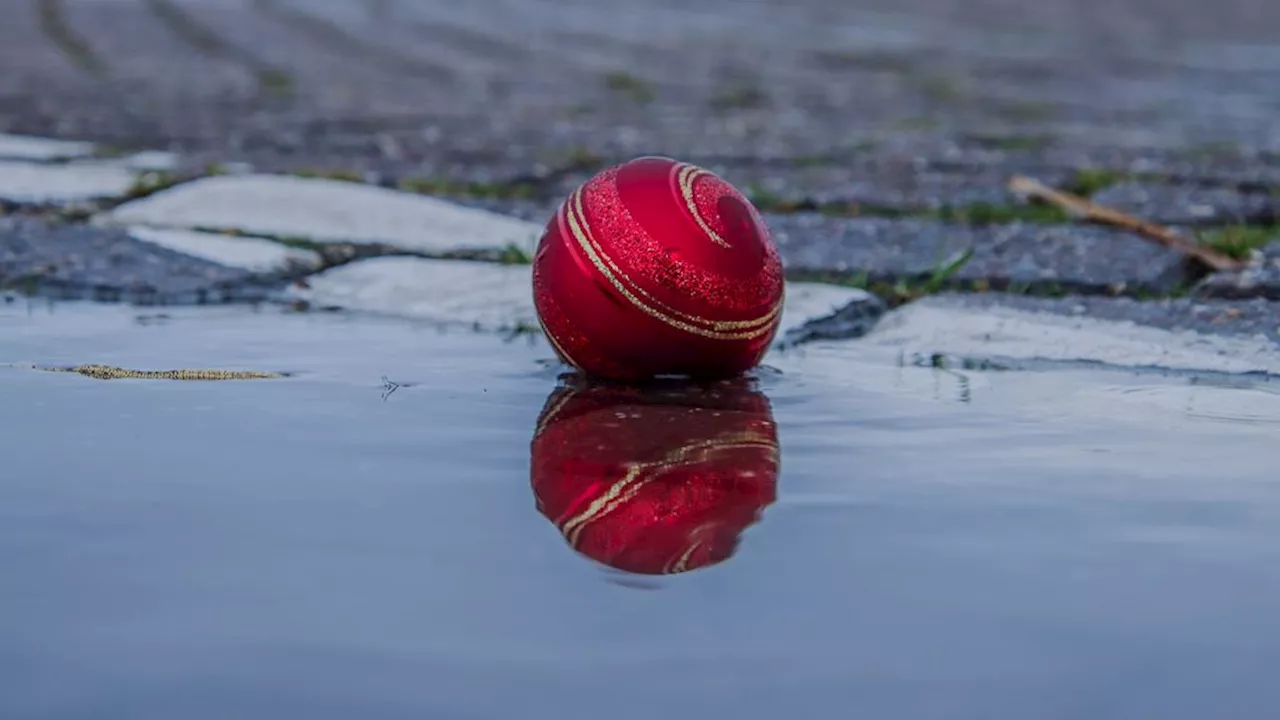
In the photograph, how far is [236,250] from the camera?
404cm

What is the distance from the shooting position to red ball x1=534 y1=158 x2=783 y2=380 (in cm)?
275

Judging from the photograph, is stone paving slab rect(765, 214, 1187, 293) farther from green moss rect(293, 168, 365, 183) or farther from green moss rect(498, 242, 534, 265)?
green moss rect(293, 168, 365, 183)

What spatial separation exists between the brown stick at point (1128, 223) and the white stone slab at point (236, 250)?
5.90 feet

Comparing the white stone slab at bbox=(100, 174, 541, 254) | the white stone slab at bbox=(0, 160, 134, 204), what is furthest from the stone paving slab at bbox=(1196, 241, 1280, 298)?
the white stone slab at bbox=(0, 160, 134, 204)

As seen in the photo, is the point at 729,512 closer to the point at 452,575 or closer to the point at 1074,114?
Answer: the point at 452,575

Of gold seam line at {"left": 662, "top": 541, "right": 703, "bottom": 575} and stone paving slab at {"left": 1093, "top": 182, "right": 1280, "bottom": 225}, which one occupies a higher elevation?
gold seam line at {"left": 662, "top": 541, "right": 703, "bottom": 575}

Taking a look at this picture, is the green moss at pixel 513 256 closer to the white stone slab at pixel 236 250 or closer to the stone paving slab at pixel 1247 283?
the white stone slab at pixel 236 250

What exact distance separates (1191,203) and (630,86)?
200 inches

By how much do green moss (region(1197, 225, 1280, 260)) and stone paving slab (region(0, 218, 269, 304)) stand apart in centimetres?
202

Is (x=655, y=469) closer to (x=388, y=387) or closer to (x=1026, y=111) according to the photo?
(x=388, y=387)

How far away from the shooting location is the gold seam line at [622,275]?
9.04 ft

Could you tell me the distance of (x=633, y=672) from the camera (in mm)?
1551

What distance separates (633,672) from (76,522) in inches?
28.1

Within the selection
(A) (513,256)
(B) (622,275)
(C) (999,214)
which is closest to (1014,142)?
(C) (999,214)
